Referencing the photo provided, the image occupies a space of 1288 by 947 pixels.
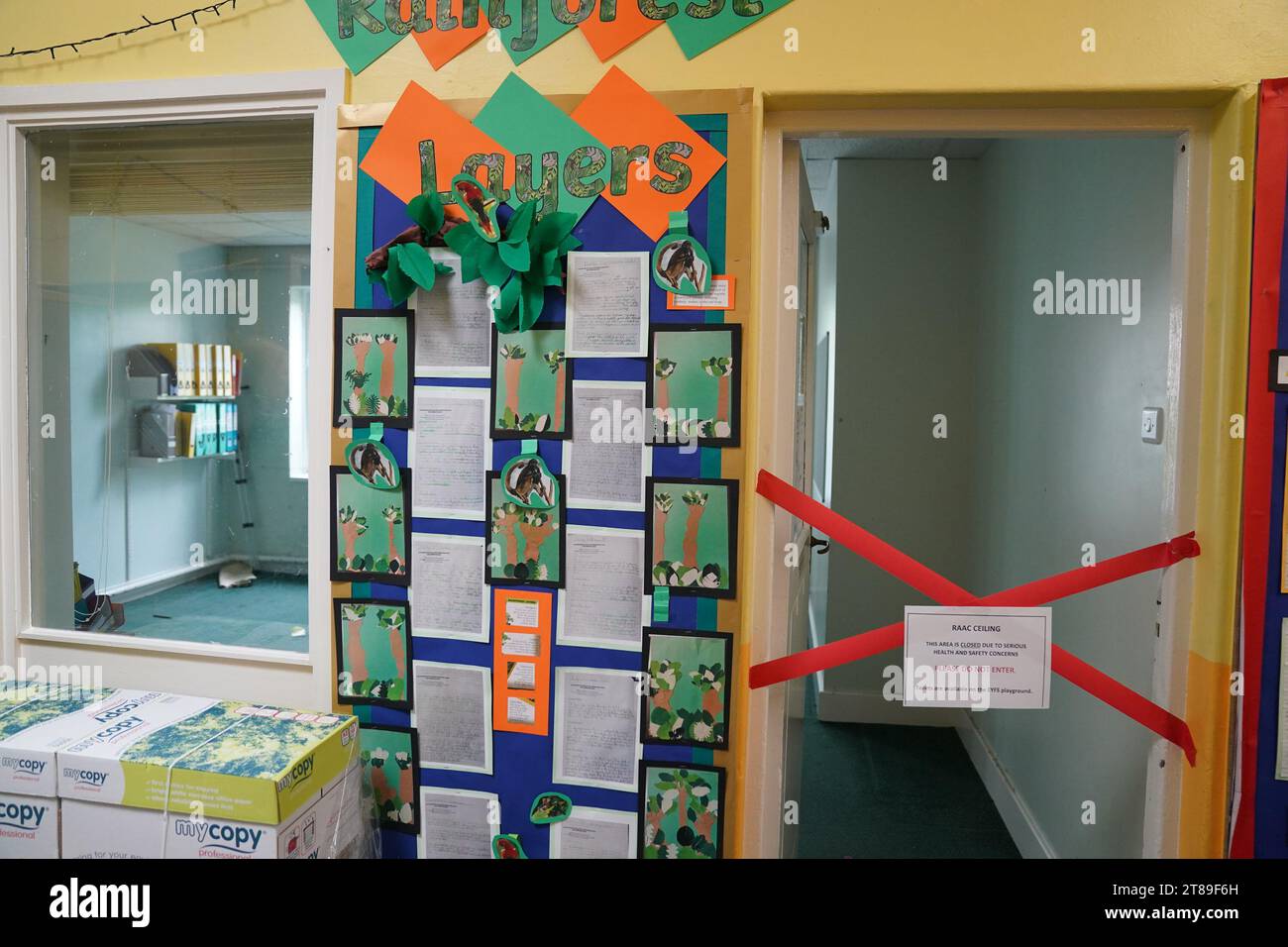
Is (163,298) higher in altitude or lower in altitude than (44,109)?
lower

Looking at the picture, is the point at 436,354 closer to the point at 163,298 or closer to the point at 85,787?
the point at 163,298

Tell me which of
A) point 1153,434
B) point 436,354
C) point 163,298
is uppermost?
point 163,298

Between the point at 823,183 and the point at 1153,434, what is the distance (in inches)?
108

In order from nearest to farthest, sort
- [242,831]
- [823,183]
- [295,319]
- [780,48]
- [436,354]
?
[242,831], [780,48], [436,354], [295,319], [823,183]

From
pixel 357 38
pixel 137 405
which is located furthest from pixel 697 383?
pixel 137 405

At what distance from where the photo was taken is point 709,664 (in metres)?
1.50

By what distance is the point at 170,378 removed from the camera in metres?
1.75

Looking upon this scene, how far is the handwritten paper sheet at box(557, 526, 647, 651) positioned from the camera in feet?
4.99

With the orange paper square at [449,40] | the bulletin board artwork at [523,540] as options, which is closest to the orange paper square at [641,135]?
the orange paper square at [449,40]

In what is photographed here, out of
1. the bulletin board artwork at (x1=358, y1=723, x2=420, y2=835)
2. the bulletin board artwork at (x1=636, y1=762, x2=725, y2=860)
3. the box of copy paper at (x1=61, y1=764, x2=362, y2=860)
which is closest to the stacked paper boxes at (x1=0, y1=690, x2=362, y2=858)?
the box of copy paper at (x1=61, y1=764, x2=362, y2=860)

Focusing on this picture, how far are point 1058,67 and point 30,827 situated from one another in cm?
231

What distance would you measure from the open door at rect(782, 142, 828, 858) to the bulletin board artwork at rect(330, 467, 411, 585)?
81 centimetres

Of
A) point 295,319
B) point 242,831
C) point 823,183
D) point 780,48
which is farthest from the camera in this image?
point 823,183

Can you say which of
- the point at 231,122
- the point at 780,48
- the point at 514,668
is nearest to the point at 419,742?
the point at 514,668
